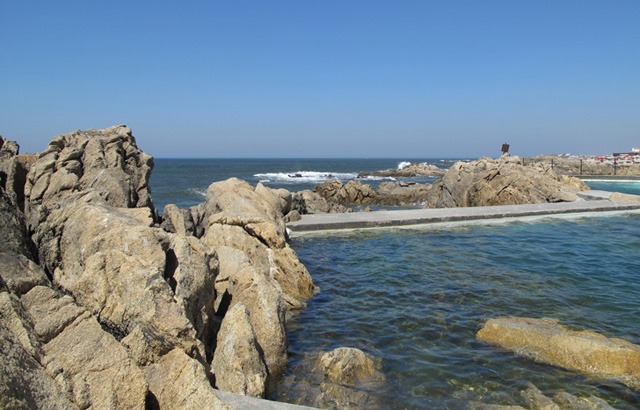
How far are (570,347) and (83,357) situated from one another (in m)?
5.68

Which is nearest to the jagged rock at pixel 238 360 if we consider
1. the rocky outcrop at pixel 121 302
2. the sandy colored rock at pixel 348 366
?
the rocky outcrop at pixel 121 302

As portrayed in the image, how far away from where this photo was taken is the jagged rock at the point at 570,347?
5.64m

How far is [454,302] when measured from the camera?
8188 millimetres

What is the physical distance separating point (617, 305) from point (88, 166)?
1010 centimetres

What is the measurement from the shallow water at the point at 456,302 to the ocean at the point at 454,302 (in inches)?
0.8

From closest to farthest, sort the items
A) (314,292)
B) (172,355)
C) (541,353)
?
(172,355) < (541,353) < (314,292)

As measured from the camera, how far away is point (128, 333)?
409cm

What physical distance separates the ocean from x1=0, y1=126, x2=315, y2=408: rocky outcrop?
2.69ft

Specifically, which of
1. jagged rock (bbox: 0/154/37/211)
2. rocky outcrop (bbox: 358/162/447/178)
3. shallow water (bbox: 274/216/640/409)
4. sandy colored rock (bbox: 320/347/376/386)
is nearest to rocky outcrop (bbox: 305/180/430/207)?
shallow water (bbox: 274/216/640/409)

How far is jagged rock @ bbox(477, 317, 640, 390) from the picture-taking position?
5.64 m

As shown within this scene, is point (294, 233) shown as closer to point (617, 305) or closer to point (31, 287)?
point (617, 305)

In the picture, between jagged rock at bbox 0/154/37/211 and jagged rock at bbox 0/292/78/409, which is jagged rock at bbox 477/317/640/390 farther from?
jagged rock at bbox 0/154/37/211

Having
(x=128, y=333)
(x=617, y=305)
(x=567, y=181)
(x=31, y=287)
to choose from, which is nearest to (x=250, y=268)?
(x=128, y=333)

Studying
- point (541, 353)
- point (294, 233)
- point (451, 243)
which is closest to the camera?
point (541, 353)
